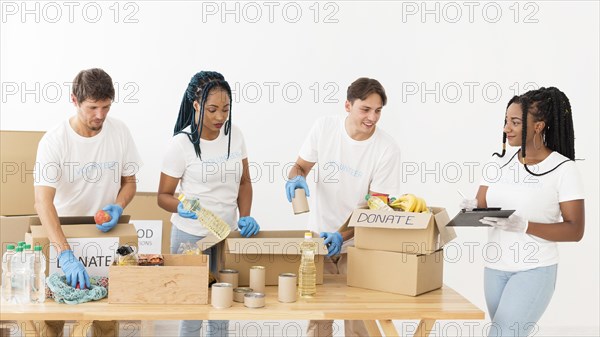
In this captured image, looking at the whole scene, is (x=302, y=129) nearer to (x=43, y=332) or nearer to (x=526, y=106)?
(x=526, y=106)

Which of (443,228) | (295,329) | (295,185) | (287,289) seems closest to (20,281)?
(287,289)

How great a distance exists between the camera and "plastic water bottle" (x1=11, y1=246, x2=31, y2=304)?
7.48 feet

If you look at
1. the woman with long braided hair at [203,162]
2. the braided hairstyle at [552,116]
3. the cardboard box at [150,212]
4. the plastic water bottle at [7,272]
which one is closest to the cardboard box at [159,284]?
the plastic water bottle at [7,272]

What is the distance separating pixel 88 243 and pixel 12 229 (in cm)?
131

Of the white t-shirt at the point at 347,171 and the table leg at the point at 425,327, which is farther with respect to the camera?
the white t-shirt at the point at 347,171

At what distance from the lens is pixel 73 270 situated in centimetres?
232

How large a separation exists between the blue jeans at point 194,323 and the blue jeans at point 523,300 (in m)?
1.15

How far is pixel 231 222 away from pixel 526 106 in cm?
135

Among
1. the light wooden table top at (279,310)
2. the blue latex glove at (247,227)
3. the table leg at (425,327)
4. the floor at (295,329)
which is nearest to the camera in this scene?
the light wooden table top at (279,310)

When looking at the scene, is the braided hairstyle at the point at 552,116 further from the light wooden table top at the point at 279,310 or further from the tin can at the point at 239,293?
the tin can at the point at 239,293

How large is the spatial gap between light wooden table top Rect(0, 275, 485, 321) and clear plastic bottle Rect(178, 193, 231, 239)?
0.36 meters

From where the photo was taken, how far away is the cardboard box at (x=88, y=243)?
94.2 inches

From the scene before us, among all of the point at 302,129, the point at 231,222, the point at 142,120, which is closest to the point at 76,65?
the point at 142,120

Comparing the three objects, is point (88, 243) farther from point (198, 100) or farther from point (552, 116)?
point (552, 116)
